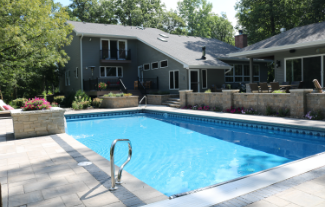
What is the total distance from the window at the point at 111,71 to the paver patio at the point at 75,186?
53.3ft

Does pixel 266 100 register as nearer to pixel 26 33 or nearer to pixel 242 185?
pixel 242 185

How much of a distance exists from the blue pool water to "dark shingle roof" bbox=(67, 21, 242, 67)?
27.3 feet

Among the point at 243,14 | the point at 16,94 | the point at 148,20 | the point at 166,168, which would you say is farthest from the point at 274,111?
the point at 148,20

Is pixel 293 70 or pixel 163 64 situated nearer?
pixel 293 70

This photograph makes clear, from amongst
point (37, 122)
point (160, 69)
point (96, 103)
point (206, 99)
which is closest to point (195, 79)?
point (160, 69)

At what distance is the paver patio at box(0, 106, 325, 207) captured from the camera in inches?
117

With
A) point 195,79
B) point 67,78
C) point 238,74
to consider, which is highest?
point 67,78

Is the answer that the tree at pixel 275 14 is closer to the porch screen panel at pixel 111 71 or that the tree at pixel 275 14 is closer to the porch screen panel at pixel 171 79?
the porch screen panel at pixel 171 79

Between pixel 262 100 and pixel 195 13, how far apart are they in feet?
121

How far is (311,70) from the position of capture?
44.8 ft

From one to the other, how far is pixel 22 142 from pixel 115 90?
12616 millimetres

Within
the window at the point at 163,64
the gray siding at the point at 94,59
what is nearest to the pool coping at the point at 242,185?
the window at the point at 163,64

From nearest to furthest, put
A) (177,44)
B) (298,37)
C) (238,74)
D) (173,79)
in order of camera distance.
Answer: (298,37), (173,79), (238,74), (177,44)

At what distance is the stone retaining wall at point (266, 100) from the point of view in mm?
9375
